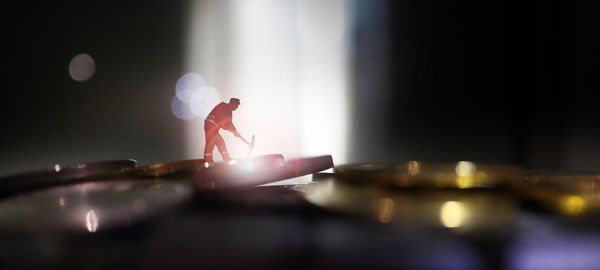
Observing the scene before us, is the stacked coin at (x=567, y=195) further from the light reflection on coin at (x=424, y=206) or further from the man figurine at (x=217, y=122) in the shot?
the man figurine at (x=217, y=122)

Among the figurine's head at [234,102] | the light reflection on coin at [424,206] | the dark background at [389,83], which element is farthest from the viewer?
the dark background at [389,83]

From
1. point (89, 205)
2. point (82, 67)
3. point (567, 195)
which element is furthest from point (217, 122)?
point (82, 67)

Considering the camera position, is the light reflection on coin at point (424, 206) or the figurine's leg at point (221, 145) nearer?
the light reflection on coin at point (424, 206)

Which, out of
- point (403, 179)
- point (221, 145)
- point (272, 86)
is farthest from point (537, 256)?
point (272, 86)

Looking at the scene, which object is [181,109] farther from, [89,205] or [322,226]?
[322,226]

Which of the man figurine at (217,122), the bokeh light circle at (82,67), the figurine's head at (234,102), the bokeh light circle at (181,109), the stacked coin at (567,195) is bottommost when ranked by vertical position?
the stacked coin at (567,195)

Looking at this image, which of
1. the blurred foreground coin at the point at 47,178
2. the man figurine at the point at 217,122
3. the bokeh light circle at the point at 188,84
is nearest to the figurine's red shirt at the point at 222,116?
the man figurine at the point at 217,122

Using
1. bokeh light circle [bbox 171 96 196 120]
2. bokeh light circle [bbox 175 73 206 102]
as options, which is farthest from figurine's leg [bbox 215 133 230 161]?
bokeh light circle [bbox 171 96 196 120]

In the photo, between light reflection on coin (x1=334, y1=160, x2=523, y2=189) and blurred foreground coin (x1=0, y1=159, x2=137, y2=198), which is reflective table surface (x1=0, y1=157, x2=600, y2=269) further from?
blurred foreground coin (x1=0, y1=159, x2=137, y2=198)
